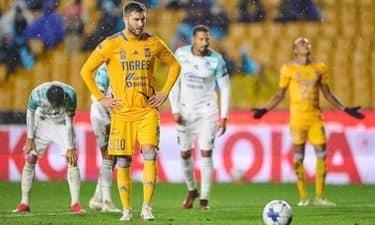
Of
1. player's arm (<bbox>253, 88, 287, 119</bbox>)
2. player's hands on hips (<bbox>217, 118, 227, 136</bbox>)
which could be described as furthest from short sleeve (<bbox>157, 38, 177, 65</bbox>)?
player's arm (<bbox>253, 88, 287, 119</bbox>)

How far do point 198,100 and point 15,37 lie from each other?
6.83 metres

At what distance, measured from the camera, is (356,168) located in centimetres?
1939

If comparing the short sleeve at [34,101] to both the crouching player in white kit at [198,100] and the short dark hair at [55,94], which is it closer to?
the short dark hair at [55,94]

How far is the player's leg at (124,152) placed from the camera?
12484 millimetres

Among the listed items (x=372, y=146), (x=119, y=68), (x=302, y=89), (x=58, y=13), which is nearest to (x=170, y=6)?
(x=58, y=13)

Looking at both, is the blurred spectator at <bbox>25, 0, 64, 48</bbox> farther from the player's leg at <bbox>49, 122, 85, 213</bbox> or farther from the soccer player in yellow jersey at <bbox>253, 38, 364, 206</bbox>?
the player's leg at <bbox>49, 122, 85, 213</bbox>

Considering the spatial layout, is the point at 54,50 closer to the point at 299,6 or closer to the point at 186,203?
the point at 299,6

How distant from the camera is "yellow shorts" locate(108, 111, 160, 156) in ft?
41.0

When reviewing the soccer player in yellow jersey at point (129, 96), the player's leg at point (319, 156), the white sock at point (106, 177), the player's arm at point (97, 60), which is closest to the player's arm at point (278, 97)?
the player's leg at point (319, 156)

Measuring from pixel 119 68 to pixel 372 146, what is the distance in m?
7.69

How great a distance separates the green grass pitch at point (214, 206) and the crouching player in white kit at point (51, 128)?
306 millimetres

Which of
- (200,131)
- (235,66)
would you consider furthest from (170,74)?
(235,66)

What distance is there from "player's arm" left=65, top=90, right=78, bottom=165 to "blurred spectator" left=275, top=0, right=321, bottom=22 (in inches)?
315

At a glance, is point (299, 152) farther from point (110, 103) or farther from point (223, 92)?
point (110, 103)
